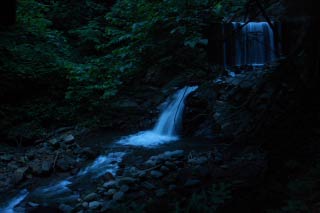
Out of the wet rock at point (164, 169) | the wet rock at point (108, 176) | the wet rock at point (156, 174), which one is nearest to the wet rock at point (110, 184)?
the wet rock at point (108, 176)

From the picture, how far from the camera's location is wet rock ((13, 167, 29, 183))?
20.1 ft

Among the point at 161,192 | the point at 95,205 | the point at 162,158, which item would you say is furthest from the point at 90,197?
the point at 162,158

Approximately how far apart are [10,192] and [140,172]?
2645 millimetres

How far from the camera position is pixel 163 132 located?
9094 millimetres

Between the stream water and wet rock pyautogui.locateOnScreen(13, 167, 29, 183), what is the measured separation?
486mm

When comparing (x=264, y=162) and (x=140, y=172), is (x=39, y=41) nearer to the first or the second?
(x=140, y=172)

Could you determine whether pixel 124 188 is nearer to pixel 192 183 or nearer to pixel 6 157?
pixel 192 183

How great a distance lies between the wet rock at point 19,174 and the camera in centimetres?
612

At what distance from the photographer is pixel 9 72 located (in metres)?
9.56

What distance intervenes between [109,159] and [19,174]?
6.68ft

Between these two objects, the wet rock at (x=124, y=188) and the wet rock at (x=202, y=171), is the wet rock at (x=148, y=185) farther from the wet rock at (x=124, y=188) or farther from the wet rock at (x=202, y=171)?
the wet rock at (x=202, y=171)

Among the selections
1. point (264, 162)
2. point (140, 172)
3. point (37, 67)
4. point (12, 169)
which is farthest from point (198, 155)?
point (37, 67)

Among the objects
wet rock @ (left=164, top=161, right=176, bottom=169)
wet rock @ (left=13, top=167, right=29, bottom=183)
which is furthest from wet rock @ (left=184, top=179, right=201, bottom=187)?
wet rock @ (left=13, top=167, right=29, bottom=183)

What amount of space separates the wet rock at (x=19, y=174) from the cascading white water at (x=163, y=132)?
2.75 meters
